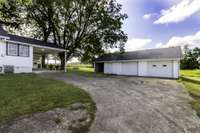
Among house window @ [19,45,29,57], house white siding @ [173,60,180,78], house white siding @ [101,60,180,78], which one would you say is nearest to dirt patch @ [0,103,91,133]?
house window @ [19,45,29,57]

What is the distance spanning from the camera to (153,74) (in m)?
22.0

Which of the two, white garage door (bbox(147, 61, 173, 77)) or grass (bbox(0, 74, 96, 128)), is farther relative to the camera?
white garage door (bbox(147, 61, 173, 77))

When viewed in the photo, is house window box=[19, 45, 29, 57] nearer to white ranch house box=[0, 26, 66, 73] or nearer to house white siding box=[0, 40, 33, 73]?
white ranch house box=[0, 26, 66, 73]

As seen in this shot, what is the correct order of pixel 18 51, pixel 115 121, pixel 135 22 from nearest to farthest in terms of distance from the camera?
pixel 115 121 → pixel 18 51 → pixel 135 22

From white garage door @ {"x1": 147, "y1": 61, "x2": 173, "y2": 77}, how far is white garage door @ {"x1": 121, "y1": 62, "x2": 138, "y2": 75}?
193 centimetres

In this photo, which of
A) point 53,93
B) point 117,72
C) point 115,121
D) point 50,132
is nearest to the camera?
point 50,132

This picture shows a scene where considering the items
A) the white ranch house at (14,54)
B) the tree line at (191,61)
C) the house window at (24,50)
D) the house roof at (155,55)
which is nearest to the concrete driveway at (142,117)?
the white ranch house at (14,54)

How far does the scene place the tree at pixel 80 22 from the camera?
22.5 m

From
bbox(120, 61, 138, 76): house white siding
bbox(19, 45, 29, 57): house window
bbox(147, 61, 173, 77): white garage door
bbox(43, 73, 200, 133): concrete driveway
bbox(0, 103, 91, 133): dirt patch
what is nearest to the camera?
bbox(0, 103, 91, 133): dirt patch

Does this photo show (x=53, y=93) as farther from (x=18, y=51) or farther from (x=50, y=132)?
(x=18, y=51)

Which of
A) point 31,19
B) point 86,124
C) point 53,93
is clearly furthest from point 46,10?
point 86,124

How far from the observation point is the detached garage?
20.4 m

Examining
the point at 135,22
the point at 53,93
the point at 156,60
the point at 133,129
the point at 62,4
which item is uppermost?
the point at 62,4

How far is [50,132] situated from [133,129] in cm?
238
